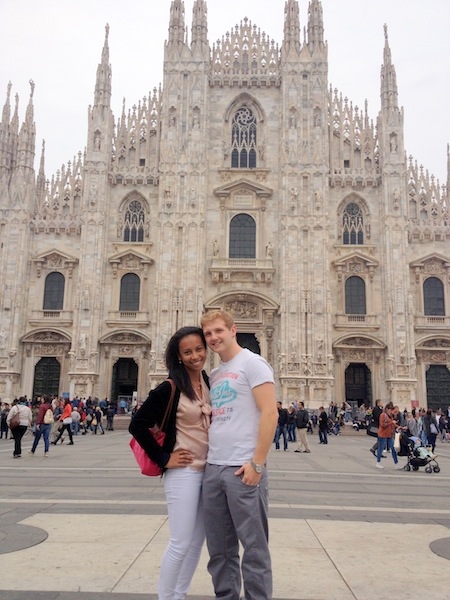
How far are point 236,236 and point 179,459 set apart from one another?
104ft

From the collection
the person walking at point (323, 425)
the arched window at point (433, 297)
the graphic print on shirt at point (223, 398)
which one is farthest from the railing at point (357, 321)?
the graphic print on shirt at point (223, 398)

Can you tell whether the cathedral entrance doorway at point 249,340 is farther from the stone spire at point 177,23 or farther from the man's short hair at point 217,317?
the man's short hair at point 217,317

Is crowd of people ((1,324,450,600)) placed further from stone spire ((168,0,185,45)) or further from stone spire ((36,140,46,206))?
stone spire ((168,0,185,45))

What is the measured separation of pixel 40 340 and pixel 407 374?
840 inches

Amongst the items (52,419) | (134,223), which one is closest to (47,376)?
(134,223)

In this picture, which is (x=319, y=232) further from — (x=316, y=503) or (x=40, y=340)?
(x=316, y=503)

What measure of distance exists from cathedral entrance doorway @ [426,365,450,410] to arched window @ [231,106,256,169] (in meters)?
16.7

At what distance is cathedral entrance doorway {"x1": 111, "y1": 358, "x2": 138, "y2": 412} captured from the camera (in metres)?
33.5

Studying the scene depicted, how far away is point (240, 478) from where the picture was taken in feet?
11.3

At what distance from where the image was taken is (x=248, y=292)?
33.5 metres

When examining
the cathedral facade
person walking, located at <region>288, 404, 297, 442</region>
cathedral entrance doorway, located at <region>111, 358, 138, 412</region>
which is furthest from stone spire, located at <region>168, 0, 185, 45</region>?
person walking, located at <region>288, 404, 297, 442</region>

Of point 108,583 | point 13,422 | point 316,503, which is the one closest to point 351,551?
point 108,583

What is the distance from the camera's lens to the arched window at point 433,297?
111 feet

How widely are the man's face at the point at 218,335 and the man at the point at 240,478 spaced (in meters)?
Result: 0.13
